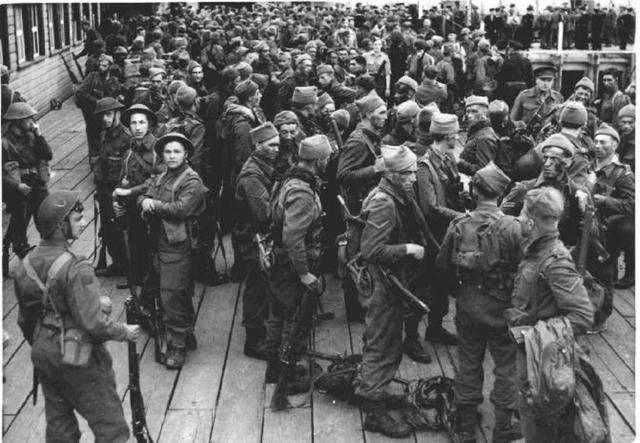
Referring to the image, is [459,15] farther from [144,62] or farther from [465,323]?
[465,323]

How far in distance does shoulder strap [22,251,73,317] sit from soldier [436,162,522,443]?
8.61 feet

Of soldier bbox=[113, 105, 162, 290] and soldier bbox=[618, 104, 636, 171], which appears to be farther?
soldier bbox=[618, 104, 636, 171]

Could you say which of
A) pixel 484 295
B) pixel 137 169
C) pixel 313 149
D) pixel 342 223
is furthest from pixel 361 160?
pixel 484 295

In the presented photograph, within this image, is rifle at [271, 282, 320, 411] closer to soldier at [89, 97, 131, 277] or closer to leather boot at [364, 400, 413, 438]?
leather boot at [364, 400, 413, 438]

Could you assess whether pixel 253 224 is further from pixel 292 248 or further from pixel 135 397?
pixel 135 397

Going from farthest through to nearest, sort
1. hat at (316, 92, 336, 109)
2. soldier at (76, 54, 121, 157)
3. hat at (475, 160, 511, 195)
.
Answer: soldier at (76, 54, 121, 157)
hat at (316, 92, 336, 109)
hat at (475, 160, 511, 195)

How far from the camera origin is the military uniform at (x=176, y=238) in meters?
7.11

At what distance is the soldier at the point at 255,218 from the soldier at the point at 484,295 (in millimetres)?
1790

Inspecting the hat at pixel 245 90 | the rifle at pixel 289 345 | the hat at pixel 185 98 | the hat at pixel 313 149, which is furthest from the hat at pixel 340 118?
the rifle at pixel 289 345

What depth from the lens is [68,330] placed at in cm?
507

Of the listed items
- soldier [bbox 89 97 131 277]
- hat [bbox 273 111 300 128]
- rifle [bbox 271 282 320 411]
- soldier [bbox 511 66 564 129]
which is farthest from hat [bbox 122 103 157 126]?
soldier [bbox 511 66 564 129]

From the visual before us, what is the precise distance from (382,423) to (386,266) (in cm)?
116

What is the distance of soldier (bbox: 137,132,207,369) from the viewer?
7082 millimetres

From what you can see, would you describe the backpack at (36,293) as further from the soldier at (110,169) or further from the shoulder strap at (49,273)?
the soldier at (110,169)
